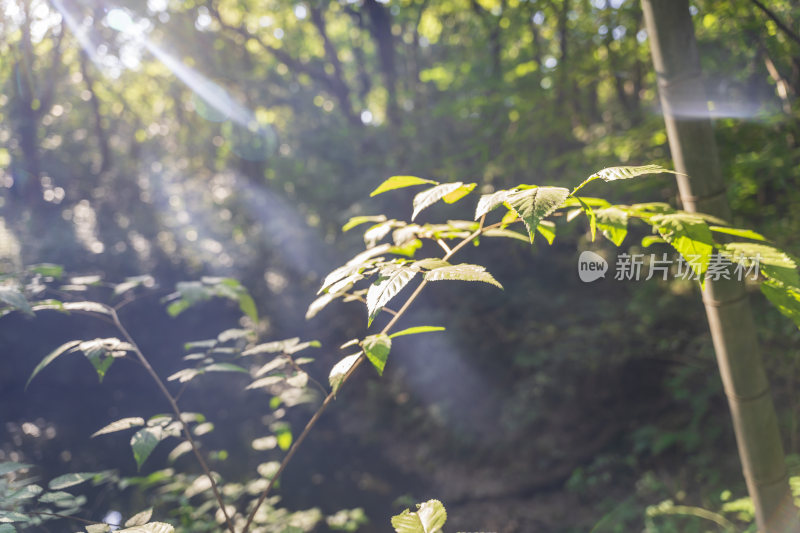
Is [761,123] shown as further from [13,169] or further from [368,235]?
[13,169]

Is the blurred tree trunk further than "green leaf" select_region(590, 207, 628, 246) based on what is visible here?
Yes

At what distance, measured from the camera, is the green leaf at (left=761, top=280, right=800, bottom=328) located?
813 mm

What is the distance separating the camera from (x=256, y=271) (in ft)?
27.6

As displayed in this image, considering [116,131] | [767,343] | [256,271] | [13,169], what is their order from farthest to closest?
[116,131] < [256,271] < [13,169] < [767,343]

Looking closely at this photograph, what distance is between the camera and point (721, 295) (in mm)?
1090

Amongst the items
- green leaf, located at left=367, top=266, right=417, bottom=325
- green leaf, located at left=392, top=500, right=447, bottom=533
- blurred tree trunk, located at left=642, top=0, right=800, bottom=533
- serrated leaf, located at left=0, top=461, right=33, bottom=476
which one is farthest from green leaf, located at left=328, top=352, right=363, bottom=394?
blurred tree trunk, located at left=642, top=0, right=800, bottom=533

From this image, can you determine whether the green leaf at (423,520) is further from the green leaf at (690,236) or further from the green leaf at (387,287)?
the green leaf at (690,236)

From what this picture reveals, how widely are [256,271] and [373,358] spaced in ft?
26.6

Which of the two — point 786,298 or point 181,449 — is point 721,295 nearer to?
point 786,298

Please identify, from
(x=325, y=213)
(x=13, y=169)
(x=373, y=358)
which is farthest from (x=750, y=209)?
(x=13, y=169)

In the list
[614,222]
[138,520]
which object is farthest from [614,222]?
[138,520]

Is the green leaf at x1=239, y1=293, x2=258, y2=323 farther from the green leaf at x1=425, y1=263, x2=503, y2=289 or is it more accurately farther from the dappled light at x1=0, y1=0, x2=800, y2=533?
the green leaf at x1=425, y1=263, x2=503, y2=289

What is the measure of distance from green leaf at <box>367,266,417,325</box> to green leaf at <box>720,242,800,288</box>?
614 mm

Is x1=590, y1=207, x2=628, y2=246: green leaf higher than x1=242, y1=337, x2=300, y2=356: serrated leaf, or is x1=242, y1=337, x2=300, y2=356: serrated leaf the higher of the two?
x1=590, y1=207, x2=628, y2=246: green leaf
